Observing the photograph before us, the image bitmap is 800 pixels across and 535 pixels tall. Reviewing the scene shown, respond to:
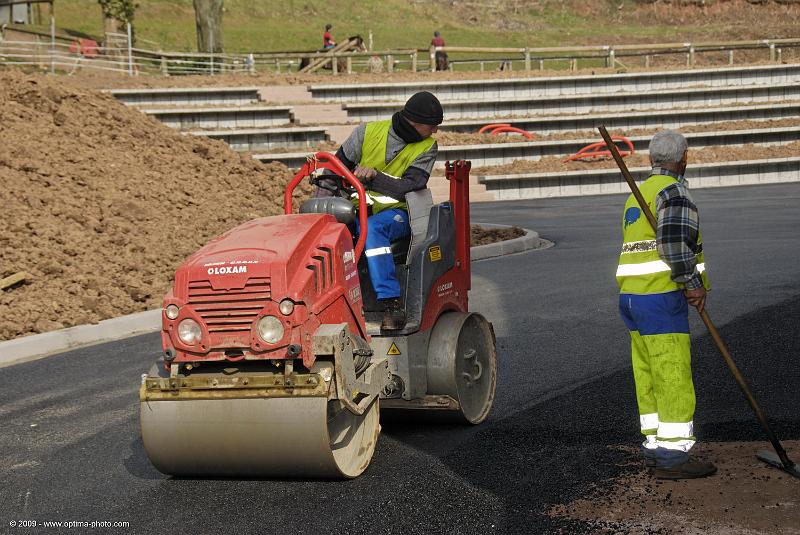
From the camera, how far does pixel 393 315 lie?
671 cm

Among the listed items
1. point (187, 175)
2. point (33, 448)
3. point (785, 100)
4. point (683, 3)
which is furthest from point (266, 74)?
point (683, 3)

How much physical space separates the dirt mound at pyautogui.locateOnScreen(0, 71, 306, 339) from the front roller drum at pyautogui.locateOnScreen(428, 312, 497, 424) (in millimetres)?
5482

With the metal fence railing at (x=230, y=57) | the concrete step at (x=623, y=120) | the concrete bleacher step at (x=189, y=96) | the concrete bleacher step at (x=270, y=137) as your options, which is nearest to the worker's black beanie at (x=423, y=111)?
the concrete bleacher step at (x=270, y=137)

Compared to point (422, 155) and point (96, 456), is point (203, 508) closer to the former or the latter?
point (96, 456)

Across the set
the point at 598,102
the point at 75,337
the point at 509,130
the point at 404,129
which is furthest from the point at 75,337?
the point at 598,102

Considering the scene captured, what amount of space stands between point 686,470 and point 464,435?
160 centimetres

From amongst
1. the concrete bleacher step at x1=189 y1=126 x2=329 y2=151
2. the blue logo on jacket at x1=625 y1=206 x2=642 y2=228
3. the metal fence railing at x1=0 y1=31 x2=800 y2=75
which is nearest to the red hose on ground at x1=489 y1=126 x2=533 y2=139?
the concrete bleacher step at x1=189 y1=126 x2=329 y2=151

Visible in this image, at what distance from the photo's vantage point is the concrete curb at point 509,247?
15844 mm

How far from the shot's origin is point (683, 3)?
2936 inches

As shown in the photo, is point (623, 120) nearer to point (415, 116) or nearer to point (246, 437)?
point (415, 116)

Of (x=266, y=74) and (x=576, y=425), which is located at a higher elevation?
A: (x=266, y=74)

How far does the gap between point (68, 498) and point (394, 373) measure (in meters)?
1.96
